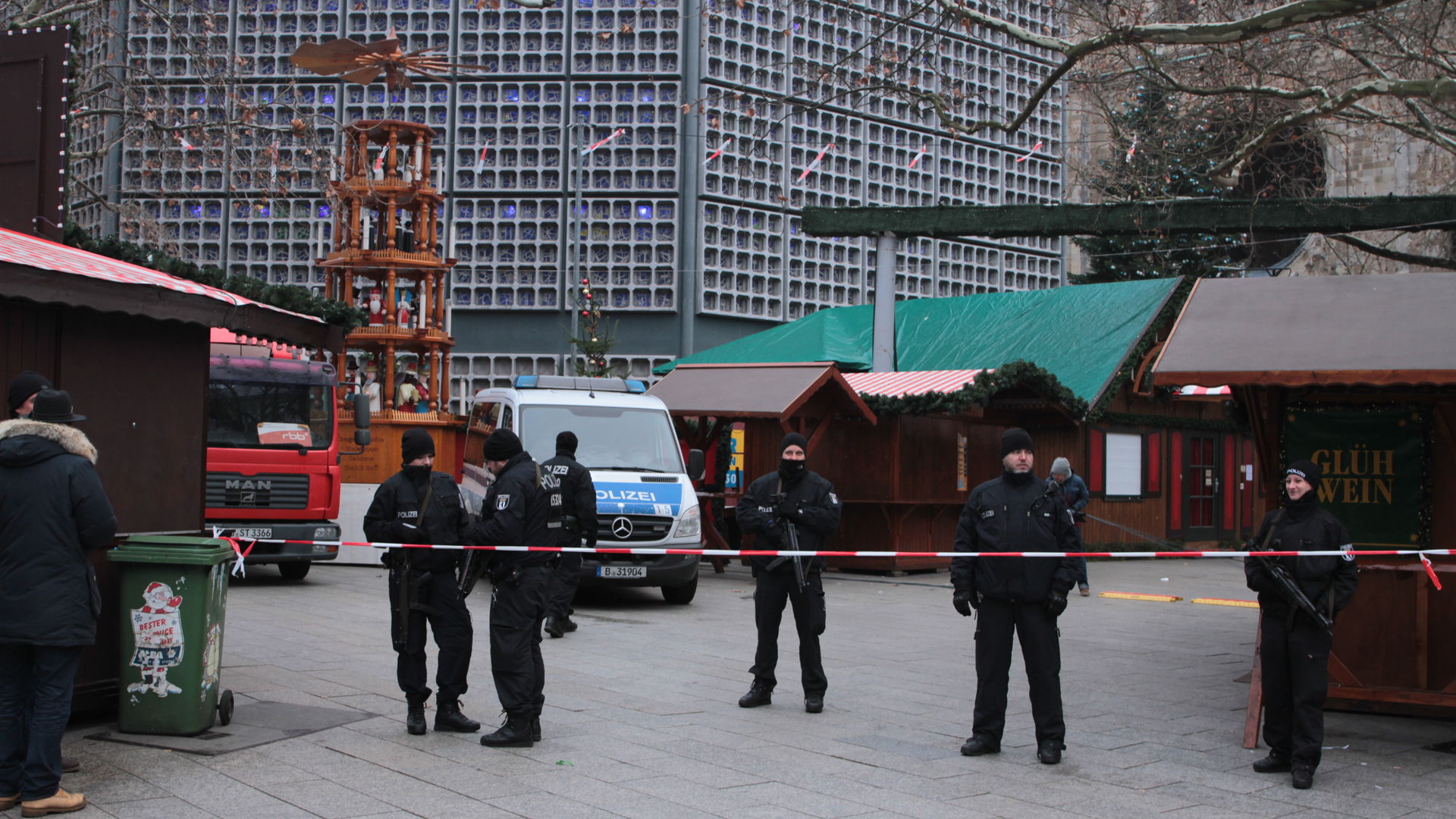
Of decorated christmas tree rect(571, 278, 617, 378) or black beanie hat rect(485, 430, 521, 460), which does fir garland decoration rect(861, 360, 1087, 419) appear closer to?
decorated christmas tree rect(571, 278, 617, 378)

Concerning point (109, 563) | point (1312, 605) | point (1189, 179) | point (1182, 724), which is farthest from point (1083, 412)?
point (109, 563)

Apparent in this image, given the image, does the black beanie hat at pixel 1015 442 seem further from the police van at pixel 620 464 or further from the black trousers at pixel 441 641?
the police van at pixel 620 464

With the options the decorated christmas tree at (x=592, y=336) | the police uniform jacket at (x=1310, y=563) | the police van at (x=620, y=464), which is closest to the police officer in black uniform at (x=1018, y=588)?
the police uniform jacket at (x=1310, y=563)

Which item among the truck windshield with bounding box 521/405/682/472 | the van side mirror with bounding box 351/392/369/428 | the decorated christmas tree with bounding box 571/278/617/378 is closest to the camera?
the truck windshield with bounding box 521/405/682/472

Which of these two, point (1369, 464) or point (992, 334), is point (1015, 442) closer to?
point (1369, 464)

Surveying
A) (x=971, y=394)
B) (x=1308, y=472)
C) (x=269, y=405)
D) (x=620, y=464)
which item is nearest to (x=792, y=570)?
(x=1308, y=472)

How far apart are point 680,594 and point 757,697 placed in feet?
19.5

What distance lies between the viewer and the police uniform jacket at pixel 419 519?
719 centimetres

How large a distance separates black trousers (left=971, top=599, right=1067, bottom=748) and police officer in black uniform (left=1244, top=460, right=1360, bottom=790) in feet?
3.47

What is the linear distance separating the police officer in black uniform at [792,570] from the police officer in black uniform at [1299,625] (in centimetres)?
262

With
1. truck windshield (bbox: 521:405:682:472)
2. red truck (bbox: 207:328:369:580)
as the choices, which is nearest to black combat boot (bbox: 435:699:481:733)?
truck windshield (bbox: 521:405:682:472)

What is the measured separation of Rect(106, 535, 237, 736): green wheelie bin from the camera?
6.88 meters

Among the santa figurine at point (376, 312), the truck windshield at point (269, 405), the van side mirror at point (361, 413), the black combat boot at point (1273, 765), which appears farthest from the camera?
the santa figurine at point (376, 312)

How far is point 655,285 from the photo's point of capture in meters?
24.8
